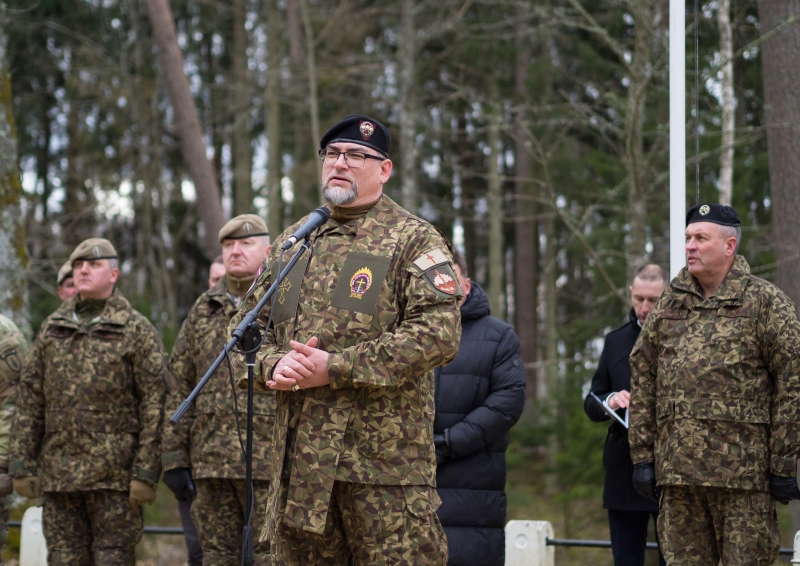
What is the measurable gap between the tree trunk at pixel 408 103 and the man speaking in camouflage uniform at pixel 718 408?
9876mm

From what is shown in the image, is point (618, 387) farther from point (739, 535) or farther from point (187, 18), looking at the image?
point (187, 18)

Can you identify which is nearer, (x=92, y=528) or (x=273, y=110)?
(x=92, y=528)

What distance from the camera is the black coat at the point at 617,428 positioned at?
18.0 ft

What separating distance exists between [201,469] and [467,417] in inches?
62.1

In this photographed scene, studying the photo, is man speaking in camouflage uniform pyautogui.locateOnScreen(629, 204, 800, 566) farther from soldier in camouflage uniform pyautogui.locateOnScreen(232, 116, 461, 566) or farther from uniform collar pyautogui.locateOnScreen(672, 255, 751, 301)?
soldier in camouflage uniform pyautogui.locateOnScreen(232, 116, 461, 566)

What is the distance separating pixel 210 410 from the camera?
5414 millimetres

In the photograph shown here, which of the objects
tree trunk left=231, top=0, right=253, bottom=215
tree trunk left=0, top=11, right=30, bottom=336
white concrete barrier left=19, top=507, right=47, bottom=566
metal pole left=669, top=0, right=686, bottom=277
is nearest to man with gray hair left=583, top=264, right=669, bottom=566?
metal pole left=669, top=0, right=686, bottom=277

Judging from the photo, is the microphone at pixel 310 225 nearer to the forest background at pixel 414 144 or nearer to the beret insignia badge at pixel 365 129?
the beret insignia badge at pixel 365 129

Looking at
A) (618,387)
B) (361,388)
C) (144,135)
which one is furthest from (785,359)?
(144,135)

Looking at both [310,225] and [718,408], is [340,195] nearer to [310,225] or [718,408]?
[310,225]

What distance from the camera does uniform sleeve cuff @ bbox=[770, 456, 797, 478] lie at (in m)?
4.42

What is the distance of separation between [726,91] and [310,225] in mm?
5422

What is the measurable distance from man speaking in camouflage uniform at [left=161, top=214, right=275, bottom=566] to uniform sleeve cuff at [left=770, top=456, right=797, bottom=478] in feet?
8.76

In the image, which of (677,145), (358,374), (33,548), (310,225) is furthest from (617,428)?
(33,548)
